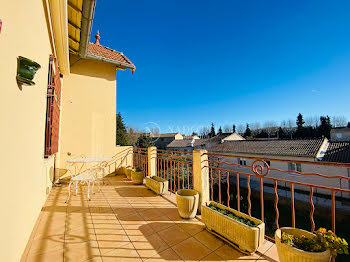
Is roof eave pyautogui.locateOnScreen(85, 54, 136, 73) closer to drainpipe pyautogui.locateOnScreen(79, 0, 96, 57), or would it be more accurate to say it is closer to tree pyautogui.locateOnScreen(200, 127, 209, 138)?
drainpipe pyautogui.locateOnScreen(79, 0, 96, 57)

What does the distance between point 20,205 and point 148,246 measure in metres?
1.52

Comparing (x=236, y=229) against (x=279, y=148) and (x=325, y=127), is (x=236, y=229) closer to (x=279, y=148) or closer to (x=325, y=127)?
(x=279, y=148)

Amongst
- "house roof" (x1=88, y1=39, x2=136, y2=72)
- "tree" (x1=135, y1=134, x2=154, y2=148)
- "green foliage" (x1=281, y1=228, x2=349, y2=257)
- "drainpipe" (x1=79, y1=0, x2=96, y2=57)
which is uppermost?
"house roof" (x1=88, y1=39, x2=136, y2=72)

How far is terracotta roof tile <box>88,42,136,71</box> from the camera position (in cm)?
566

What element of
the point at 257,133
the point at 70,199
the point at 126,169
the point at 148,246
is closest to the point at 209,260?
the point at 148,246

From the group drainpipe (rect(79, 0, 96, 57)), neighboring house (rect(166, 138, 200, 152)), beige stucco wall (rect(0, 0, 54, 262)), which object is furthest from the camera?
neighboring house (rect(166, 138, 200, 152))

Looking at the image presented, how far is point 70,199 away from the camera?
143 inches

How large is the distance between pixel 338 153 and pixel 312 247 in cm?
2112

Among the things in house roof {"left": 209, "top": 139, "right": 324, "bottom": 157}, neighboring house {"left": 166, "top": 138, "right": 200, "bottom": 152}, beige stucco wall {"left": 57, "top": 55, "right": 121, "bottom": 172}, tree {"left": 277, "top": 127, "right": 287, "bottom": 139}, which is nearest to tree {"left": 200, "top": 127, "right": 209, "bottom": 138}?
neighboring house {"left": 166, "top": 138, "right": 200, "bottom": 152}

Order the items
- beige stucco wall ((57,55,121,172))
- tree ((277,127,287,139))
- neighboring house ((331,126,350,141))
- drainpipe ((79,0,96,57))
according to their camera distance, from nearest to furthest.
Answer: drainpipe ((79,0,96,57)) → beige stucco wall ((57,55,121,172)) → neighboring house ((331,126,350,141)) → tree ((277,127,287,139))

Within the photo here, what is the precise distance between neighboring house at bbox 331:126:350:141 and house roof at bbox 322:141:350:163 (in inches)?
899

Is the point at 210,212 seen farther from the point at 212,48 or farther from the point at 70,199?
the point at 212,48

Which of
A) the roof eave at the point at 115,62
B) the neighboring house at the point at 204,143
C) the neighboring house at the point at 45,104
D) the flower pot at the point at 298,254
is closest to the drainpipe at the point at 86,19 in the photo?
the neighboring house at the point at 45,104

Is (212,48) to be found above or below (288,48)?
above
